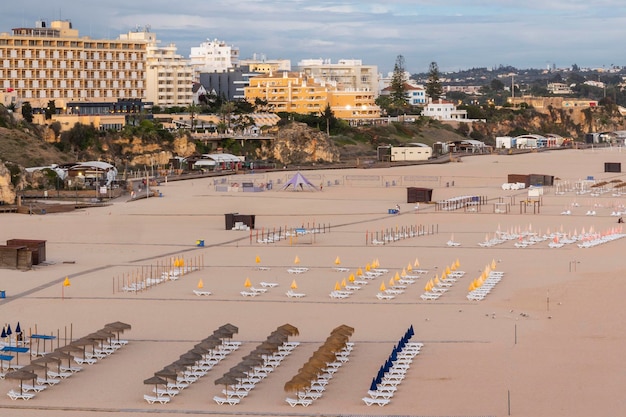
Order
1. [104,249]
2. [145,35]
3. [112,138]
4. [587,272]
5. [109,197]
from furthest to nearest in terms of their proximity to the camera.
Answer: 1. [145,35]
2. [112,138]
3. [109,197]
4. [104,249]
5. [587,272]

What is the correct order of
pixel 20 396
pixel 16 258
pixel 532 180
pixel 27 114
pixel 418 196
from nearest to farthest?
1. pixel 20 396
2. pixel 16 258
3. pixel 418 196
4. pixel 532 180
5. pixel 27 114

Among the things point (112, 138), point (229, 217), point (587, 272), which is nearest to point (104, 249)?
point (229, 217)

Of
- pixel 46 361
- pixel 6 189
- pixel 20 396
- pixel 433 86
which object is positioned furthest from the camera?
pixel 433 86

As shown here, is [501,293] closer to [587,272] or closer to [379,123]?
[587,272]

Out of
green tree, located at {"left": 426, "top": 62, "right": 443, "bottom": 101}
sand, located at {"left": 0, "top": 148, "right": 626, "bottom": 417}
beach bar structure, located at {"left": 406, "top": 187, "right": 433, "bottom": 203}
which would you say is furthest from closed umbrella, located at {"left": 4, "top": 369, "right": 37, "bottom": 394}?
green tree, located at {"left": 426, "top": 62, "right": 443, "bottom": 101}

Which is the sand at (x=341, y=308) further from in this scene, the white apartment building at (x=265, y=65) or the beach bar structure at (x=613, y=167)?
the white apartment building at (x=265, y=65)

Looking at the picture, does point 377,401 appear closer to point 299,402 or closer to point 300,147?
point 299,402

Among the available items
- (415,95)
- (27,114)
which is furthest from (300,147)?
(415,95)
